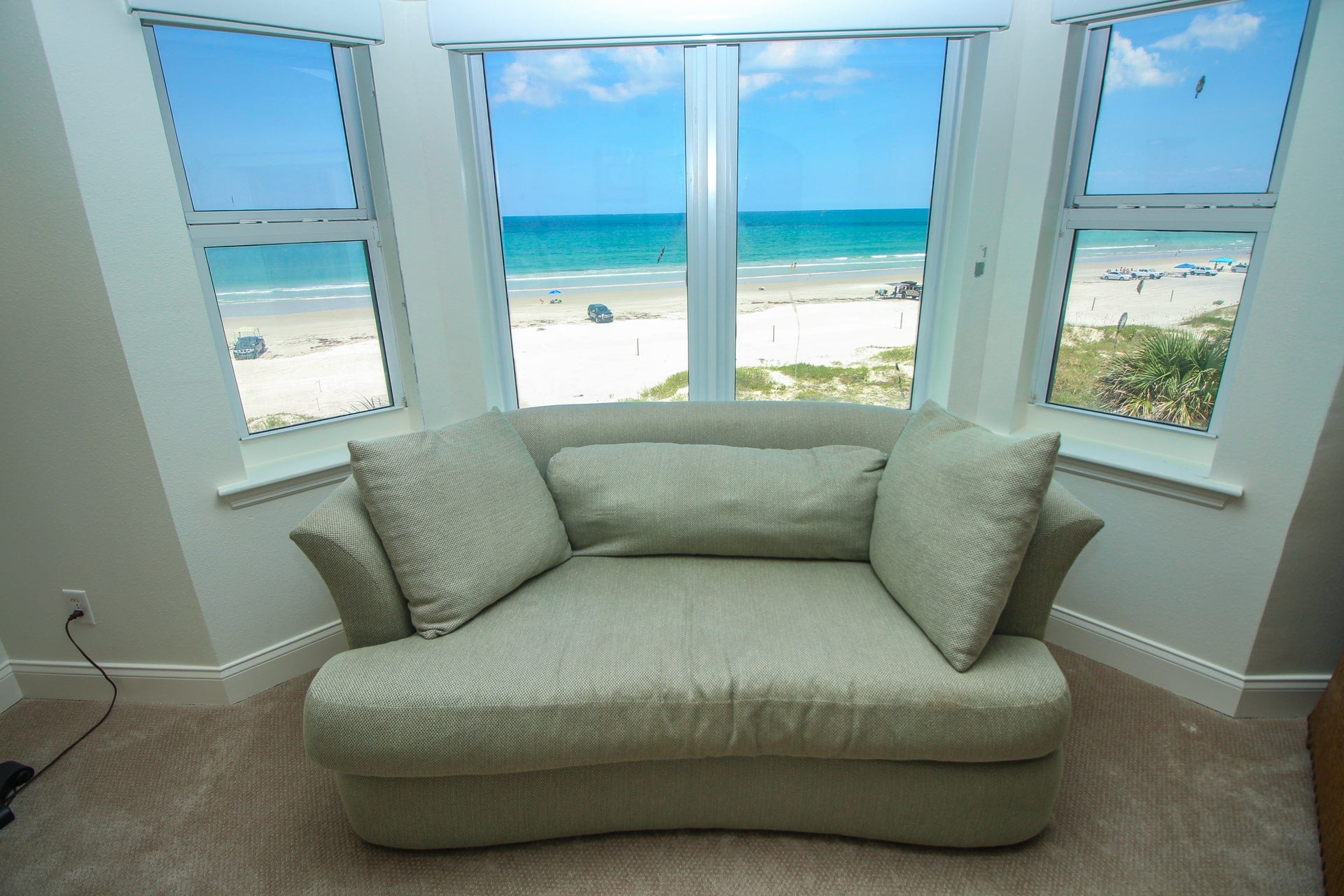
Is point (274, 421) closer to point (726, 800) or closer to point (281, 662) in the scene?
point (281, 662)

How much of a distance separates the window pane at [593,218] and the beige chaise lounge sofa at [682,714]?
109 cm

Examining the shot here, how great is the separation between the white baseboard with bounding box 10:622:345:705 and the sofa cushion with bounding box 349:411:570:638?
35.0 inches

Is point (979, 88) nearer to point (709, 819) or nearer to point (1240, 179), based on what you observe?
point (1240, 179)

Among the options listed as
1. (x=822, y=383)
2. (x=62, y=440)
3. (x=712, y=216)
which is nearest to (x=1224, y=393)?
(x=822, y=383)

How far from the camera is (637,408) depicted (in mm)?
2055

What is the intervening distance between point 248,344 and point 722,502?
5.08 feet

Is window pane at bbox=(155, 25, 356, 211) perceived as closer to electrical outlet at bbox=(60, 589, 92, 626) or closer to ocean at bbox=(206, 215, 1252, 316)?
ocean at bbox=(206, 215, 1252, 316)

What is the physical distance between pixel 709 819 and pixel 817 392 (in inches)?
62.4

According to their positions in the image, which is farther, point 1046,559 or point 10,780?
point 10,780

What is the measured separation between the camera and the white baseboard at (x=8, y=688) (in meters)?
1.91

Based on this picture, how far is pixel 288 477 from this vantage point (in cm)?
191

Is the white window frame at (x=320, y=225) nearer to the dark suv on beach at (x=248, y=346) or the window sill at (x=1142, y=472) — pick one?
the dark suv on beach at (x=248, y=346)

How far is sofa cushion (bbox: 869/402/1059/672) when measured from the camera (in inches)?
51.9

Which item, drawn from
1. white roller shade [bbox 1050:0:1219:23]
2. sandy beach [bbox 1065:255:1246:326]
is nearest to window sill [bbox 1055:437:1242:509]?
sandy beach [bbox 1065:255:1246:326]
